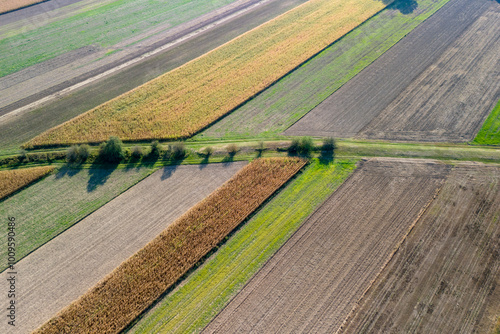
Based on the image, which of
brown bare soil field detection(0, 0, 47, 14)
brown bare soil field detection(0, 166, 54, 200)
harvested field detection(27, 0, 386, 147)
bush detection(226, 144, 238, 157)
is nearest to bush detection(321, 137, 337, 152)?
bush detection(226, 144, 238, 157)

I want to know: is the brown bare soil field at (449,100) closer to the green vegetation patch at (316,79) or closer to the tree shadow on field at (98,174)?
the green vegetation patch at (316,79)

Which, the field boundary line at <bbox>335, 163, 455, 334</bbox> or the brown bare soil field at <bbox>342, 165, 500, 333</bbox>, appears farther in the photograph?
the field boundary line at <bbox>335, 163, 455, 334</bbox>

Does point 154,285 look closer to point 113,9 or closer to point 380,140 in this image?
point 380,140

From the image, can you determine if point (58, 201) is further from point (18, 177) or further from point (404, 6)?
point (404, 6)

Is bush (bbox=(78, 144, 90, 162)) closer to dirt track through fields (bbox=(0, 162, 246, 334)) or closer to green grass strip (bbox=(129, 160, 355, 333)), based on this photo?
dirt track through fields (bbox=(0, 162, 246, 334))

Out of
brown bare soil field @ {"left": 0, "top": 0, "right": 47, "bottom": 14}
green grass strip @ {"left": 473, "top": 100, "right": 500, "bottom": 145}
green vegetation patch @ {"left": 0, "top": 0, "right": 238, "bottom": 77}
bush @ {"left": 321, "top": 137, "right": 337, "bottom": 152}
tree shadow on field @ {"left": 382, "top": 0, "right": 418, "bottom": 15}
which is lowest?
green grass strip @ {"left": 473, "top": 100, "right": 500, "bottom": 145}

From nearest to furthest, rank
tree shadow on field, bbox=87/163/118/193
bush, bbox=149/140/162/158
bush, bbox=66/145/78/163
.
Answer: tree shadow on field, bbox=87/163/118/193 → bush, bbox=66/145/78/163 → bush, bbox=149/140/162/158

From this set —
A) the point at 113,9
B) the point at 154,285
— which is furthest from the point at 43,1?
the point at 154,285
